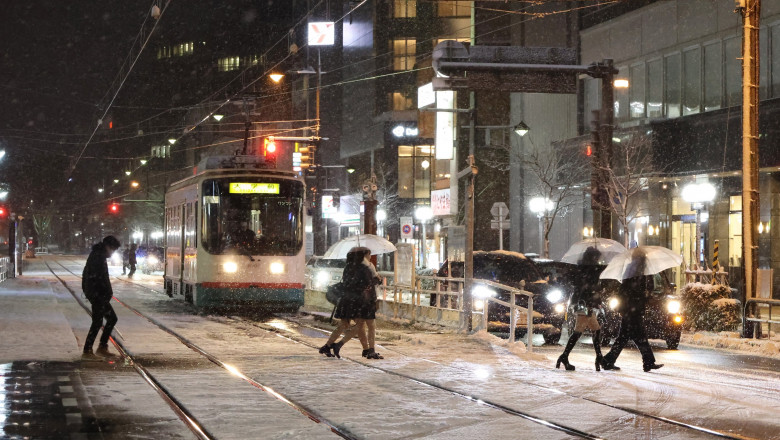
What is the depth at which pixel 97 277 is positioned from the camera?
1567 cm

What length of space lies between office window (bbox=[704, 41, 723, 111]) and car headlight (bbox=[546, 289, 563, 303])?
1478 centimetres

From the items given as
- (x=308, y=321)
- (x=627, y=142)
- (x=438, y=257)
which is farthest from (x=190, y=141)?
(x=308, y=321)

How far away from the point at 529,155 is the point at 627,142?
Answer: 926 centimetres

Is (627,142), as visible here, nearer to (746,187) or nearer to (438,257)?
(746,187)

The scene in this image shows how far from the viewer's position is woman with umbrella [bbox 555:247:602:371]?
1398 centimetres

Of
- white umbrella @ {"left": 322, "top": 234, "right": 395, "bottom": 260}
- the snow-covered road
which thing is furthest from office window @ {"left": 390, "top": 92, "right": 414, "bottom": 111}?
the snow-covered road

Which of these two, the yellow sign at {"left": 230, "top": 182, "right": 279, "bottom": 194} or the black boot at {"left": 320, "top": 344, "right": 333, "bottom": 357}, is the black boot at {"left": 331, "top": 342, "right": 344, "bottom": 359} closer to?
the black boot at {"left": 320, "top": 344, "right": 333, "bottom": 357}

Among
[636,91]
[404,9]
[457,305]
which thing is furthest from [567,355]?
[404,9]

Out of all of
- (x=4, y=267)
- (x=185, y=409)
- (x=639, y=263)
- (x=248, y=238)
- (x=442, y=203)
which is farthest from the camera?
(x=4, y=267)

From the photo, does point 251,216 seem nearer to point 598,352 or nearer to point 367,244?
point 367,244

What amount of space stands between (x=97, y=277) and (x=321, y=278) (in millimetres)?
22944

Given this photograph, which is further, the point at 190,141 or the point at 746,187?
the point at 190,141

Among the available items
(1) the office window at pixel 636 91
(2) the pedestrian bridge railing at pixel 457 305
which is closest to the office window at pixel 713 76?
(1) the office window at pixel 636 91

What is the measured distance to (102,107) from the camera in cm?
8112
